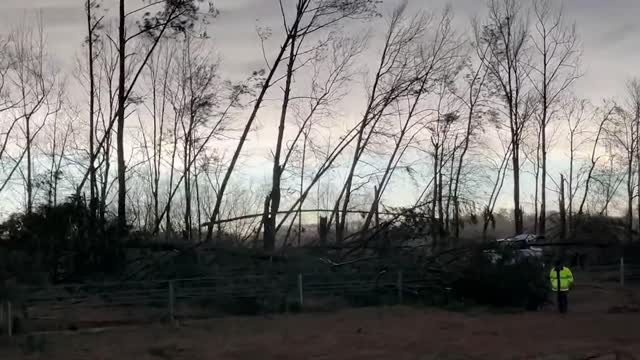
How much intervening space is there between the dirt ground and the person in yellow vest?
434mm

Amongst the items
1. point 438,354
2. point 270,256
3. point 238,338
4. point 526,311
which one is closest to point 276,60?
point 270,256

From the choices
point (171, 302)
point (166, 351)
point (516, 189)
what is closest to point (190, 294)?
point (171, 302)

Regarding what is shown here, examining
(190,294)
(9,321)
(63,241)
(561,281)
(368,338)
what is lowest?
(368,338)

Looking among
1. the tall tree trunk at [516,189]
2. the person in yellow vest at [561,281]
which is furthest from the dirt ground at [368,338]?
the tall tree trunk at [516,189]

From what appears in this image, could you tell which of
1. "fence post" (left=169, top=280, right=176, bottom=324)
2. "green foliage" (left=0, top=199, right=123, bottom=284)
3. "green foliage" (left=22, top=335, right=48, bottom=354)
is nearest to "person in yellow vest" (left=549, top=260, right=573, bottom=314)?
"fence post" (left=169, top=280, right=176, bottom=324)

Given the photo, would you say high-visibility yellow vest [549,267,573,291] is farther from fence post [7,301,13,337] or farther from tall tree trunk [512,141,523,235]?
tall tree trunk [512,141,523,235]

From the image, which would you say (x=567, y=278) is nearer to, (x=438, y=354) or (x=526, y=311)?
(x=526, y=311)

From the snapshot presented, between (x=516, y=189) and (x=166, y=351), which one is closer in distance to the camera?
(x=166, y=351)

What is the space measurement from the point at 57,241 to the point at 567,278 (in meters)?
16.2

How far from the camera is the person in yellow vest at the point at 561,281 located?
23.5 meters

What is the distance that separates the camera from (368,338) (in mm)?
18484

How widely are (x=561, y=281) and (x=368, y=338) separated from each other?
8.09m

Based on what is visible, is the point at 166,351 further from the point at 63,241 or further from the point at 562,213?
the point at 562,213

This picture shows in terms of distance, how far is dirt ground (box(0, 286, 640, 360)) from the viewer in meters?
15.8
